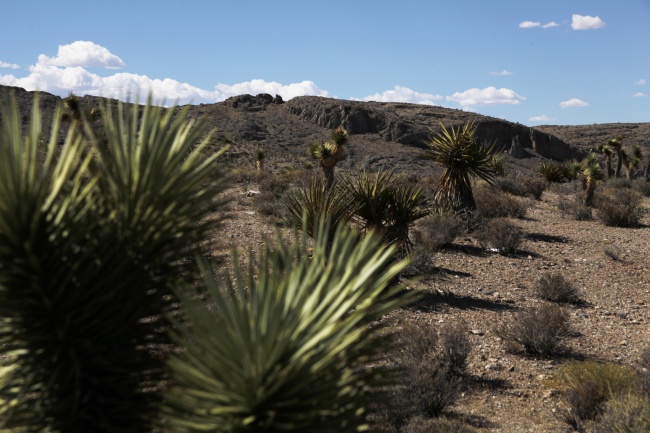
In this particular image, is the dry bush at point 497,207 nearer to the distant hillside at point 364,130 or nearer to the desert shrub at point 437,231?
the desert shrub at point 437,231

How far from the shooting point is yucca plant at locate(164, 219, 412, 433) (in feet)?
7.30

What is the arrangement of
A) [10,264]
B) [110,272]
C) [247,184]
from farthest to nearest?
1. [247,184]
2. [110,272]
3. [10,264]

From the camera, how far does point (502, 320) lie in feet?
34.8

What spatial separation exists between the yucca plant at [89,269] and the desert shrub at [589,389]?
5793 millimetres

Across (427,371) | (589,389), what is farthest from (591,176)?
(427,371)

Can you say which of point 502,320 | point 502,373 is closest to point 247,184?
point 502,320

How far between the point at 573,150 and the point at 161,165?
80831 mm

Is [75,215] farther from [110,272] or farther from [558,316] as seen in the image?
[558,316]

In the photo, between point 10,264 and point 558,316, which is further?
point 558,316

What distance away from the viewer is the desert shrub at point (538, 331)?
9.15 m

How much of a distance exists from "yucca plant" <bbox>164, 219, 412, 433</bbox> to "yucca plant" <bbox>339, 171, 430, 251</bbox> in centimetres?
600

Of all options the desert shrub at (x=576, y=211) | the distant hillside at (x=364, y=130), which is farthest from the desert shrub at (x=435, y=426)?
the distant hillside at (x=364, y=130)

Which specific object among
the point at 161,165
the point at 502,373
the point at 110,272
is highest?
the point at 161,165

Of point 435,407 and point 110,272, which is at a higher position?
point 110,272
